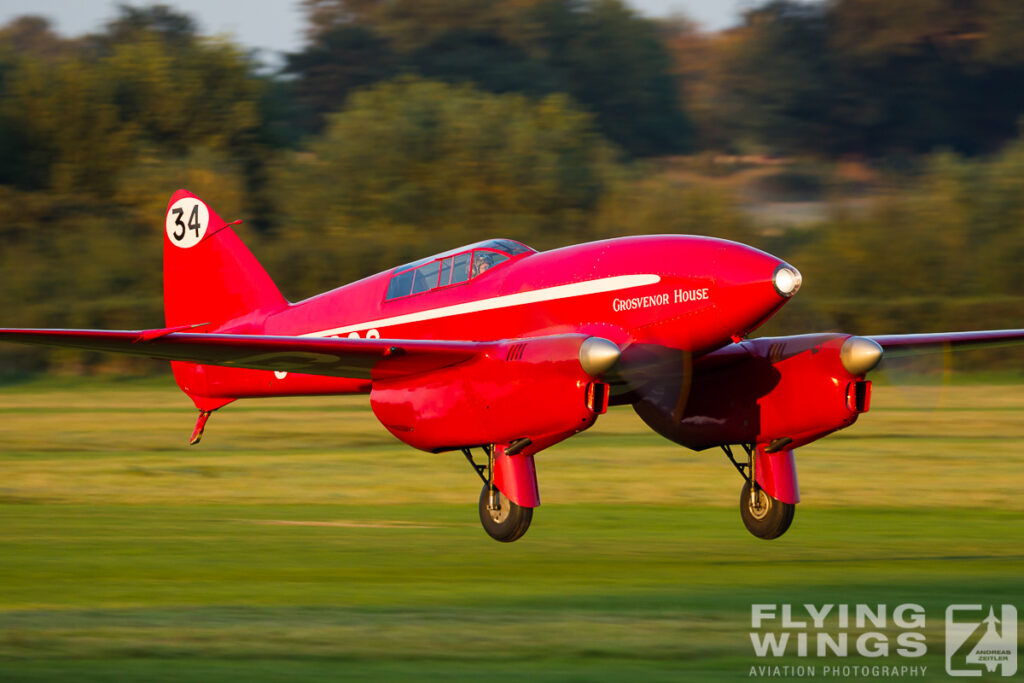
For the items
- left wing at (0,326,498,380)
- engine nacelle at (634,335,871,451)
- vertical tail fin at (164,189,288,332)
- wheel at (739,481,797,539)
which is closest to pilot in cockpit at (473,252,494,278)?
left wing at (0,326,498,380)

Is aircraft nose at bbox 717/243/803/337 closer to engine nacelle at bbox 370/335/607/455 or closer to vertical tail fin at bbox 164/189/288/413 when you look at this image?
engine nacelle at bbox 370/335/607/455

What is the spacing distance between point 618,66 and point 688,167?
27.6 feet

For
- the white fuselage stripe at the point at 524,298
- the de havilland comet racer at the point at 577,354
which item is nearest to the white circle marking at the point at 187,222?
the white fuselage stripe at the point at 524,298

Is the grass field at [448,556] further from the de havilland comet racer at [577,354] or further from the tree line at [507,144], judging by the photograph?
the tree line at [507,144]

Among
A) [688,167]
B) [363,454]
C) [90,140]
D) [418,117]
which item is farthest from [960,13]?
[363,454]

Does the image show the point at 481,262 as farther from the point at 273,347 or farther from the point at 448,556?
the point at 448,556

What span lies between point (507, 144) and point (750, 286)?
1659 inches

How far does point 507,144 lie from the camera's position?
53531 millimetres

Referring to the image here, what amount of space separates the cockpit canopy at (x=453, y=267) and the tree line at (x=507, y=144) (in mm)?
3936

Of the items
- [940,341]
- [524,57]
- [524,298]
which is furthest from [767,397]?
[524,57]

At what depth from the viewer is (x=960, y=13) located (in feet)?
279

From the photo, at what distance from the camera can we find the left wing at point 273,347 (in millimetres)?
12703

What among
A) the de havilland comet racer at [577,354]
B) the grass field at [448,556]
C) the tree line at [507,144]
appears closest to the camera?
the grass field at [448,556]

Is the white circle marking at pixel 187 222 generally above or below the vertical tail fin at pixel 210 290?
above
